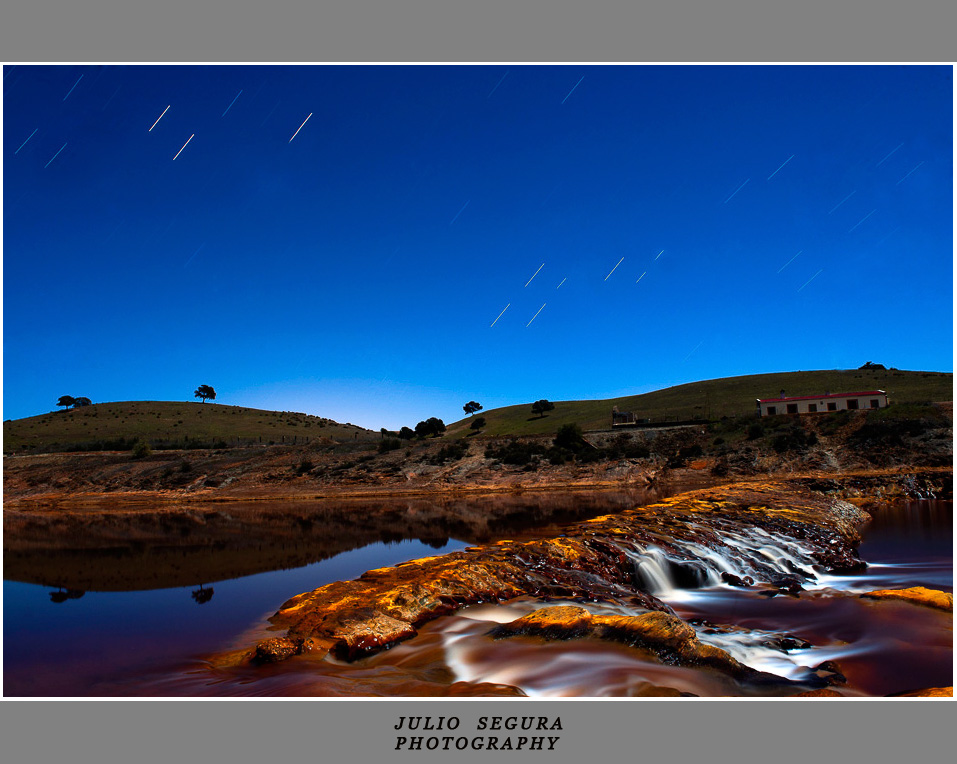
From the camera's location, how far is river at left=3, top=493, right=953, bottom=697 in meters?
8.23

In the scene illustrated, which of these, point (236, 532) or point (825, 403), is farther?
point (825, 403)

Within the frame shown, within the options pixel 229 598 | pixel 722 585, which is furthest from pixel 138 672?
pixel 722 585

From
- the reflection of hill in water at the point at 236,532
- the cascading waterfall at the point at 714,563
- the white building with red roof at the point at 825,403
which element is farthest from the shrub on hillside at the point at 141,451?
the white building with red roof at the point at 825,403

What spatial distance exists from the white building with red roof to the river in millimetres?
41925

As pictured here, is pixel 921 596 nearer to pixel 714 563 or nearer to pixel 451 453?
pixel 714 563

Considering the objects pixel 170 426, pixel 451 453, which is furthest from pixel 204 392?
pixel 451 453

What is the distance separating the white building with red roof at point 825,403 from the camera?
58688mm

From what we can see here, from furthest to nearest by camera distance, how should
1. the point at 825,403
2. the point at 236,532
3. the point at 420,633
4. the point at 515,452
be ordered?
the point at 825,403 < the point at 515,452 < the point at 236,532 < the point at 420,633

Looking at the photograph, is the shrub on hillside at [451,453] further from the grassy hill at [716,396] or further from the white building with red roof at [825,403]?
the white building with red roof at [825,403]

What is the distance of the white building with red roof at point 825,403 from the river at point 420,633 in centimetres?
4193

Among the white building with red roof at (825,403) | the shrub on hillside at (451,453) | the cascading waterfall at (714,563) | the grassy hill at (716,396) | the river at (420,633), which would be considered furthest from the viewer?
the grassy hill at (716,396)

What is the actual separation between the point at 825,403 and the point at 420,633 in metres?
65.9

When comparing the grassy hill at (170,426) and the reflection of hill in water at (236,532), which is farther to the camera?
the grassy hill at (170,426)

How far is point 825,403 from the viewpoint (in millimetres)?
62312
